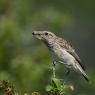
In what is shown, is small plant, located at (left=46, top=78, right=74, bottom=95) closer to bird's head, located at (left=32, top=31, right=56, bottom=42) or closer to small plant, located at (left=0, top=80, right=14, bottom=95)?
small plant, located at (left=0, top=80, right=14, bottom=95)

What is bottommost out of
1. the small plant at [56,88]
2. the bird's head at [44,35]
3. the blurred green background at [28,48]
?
the blurred green background at [28,48]

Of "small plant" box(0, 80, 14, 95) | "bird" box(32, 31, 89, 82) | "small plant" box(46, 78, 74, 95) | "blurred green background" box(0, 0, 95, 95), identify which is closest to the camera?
"small plant" box(0, 80, 14, 95)

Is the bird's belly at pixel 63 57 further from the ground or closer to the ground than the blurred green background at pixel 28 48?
further from the ground

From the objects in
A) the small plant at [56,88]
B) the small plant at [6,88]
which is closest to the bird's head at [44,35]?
the small plant at [56,88]

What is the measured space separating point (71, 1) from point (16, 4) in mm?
5839

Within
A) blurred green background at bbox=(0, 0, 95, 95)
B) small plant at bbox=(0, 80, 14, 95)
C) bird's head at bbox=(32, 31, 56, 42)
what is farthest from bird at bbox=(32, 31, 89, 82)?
blurred green background at bbox=(0, 0, 95, 95)

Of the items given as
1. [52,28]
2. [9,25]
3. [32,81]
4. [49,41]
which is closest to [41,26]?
[52,28]

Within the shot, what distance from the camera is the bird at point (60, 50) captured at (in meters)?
9.38

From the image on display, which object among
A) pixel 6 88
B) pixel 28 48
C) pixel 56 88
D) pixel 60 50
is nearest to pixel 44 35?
pixel 60 50

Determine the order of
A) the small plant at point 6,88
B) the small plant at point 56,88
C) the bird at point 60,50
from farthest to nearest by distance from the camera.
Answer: the bird at point 60,50 < the small plant at point 56,88 < the small plant at point 6,88

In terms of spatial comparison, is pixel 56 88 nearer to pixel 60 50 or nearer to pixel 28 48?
pixel 60 50

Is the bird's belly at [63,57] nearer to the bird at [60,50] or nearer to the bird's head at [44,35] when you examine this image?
the bird at [60,50]

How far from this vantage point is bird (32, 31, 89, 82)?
9.38m

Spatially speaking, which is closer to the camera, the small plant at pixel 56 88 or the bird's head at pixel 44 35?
the small plant at pixel 56 88
